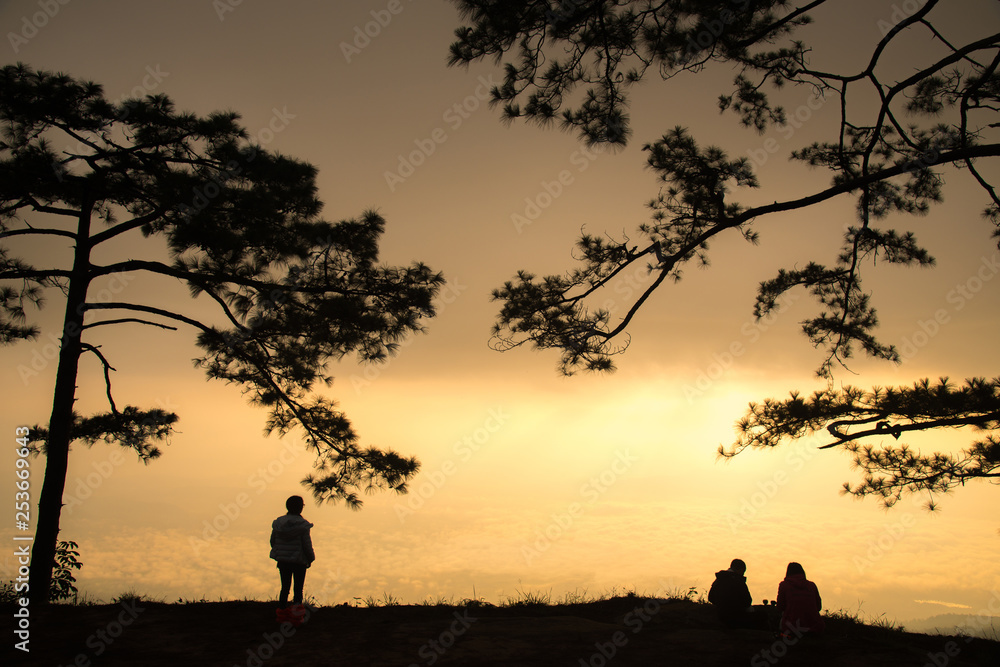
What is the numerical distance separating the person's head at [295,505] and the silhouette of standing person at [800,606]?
5.58 m

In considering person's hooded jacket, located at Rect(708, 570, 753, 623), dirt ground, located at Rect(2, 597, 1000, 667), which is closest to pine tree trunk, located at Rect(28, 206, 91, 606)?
dirt ground, located at Rect(2, 597, 1000, 667)

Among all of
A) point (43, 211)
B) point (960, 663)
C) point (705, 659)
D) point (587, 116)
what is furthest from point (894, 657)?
point (43, 211)

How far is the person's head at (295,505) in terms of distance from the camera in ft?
22.9

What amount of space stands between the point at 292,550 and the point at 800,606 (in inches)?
224

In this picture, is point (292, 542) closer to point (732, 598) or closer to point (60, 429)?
point (60, 429)

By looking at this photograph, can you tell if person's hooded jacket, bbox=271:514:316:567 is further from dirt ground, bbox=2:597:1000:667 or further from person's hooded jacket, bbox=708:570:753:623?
person's hooded jacket, bbox=708:570:753:623

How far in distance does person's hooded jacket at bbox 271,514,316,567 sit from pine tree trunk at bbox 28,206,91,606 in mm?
4053

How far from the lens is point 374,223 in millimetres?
9688

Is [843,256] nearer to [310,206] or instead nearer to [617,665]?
[617,665]

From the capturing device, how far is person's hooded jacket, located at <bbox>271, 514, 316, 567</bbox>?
6758 mm

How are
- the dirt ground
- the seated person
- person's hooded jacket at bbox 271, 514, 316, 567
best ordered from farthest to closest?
1. the seated person
2. person's hooded jacket at bbox 271, 514, 316, 567
3. the dirt ground

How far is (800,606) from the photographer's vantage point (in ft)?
21.1

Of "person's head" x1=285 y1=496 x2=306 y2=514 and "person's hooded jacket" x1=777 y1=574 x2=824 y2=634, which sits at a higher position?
"person's head" x1=285 y1=496 x2=306 y2=514

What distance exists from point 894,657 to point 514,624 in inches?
157
